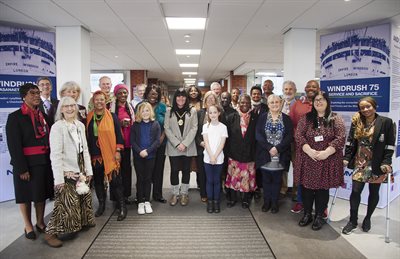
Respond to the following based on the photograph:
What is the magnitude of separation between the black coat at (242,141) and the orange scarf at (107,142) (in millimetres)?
1475

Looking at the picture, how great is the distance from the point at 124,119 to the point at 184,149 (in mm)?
868

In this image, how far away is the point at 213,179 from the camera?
12.2ft

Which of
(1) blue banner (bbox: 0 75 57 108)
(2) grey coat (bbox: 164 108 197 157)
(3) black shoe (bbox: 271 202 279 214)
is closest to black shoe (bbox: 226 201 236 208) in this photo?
(3) black shoe (bbox: 271 202 279 214)

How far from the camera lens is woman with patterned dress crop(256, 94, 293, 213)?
11.5ft

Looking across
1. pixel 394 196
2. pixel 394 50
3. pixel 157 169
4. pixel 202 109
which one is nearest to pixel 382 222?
pixel 394 196

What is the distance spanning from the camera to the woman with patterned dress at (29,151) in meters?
2.78

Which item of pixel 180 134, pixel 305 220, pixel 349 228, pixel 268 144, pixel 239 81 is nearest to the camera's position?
pixel 349 228

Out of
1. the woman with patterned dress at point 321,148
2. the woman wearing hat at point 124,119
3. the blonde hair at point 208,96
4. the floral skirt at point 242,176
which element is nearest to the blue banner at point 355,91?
the woman with patterned dress at point 321,148

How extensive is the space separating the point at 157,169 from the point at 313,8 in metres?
2.98

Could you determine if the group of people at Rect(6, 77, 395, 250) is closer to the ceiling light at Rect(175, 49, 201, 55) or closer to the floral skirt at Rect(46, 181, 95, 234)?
the floral skirt at Rect(46, 181, 95, 234)

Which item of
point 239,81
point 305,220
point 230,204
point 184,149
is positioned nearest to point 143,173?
point 184,149

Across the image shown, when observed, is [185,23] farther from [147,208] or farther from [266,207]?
[266,207]

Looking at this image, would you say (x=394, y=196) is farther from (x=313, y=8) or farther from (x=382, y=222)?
(x=313, y=8)

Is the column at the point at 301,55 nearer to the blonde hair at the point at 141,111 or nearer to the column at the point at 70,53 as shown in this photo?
the blonde hair at the point at 141,111
